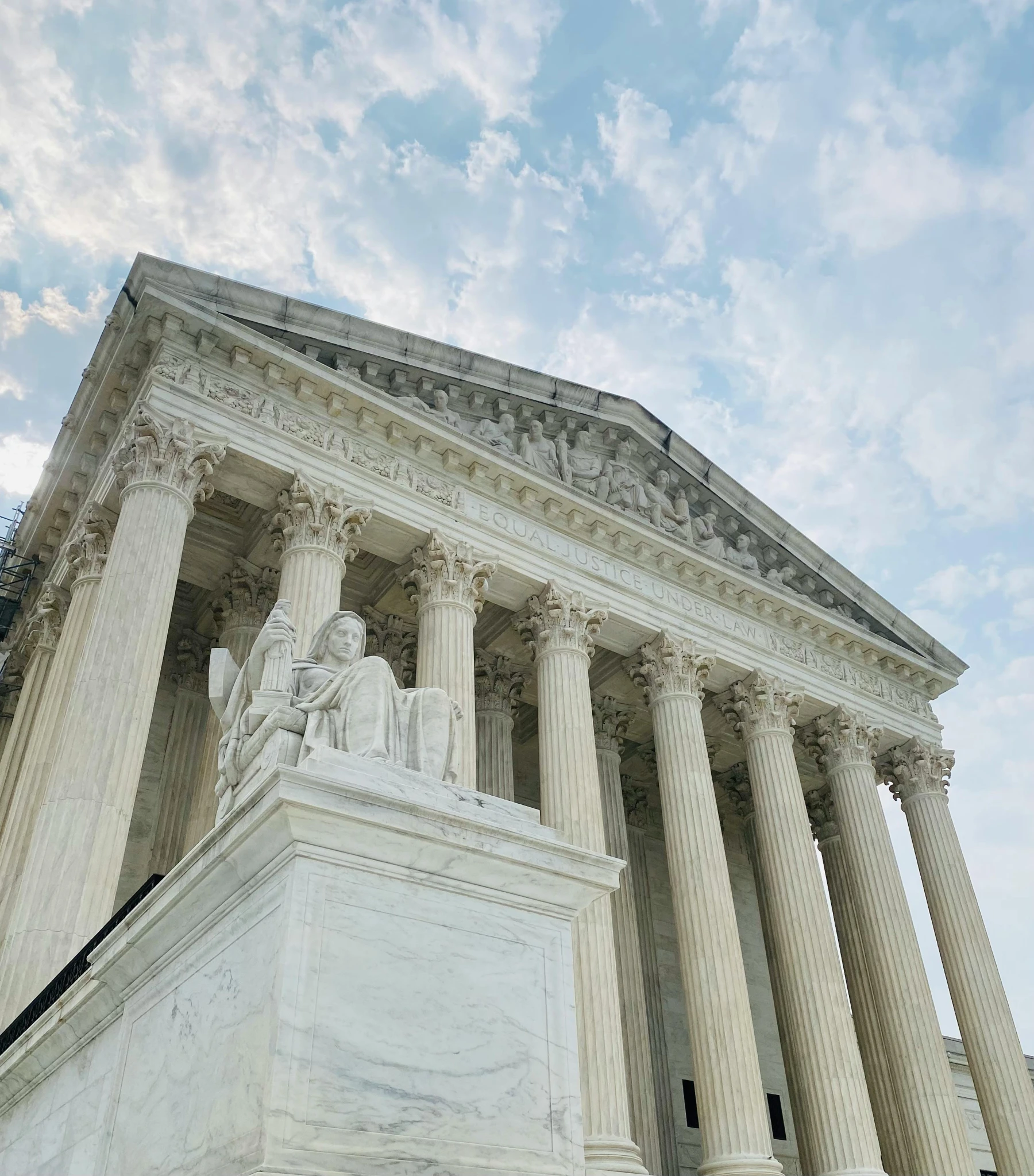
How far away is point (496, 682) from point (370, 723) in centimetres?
1780

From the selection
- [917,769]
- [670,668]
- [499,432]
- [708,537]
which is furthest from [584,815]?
[917,769]

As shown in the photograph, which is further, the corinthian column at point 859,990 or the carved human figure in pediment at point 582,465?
the carved human figure in pediment at point 582,465

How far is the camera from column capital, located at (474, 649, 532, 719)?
24.5 meters

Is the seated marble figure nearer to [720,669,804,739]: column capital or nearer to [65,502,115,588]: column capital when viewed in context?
[65,502,115,588]: column capital

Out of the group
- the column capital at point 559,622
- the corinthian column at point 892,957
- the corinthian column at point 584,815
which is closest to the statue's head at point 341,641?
the corinthian column at point 584,815

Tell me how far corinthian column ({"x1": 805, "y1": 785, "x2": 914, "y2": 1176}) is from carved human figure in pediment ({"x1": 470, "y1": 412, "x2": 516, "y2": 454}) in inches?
520

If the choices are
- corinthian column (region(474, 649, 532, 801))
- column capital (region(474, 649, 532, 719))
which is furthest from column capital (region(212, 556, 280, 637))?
column capital (region(474, 649, 532, 719))

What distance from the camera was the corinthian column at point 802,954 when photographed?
19.6 meters

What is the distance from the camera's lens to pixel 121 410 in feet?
65.0

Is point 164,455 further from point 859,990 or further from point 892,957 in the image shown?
point 859,990

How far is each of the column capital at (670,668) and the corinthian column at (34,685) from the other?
1213 cm

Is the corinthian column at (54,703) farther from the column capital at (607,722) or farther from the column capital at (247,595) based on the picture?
the column capital at (607,722)

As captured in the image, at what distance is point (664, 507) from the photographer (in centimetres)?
2603

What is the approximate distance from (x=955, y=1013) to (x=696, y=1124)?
22.1 ft
